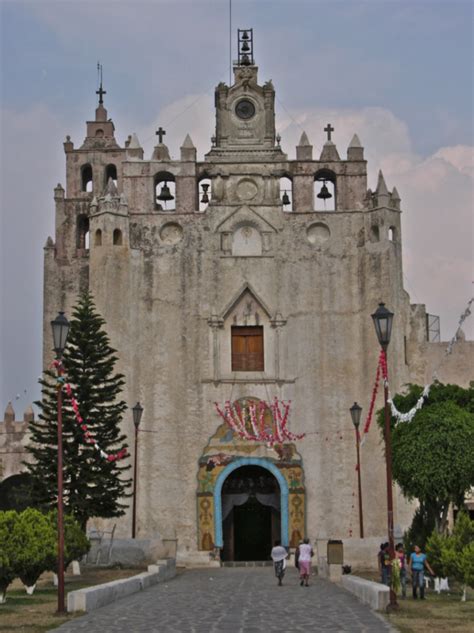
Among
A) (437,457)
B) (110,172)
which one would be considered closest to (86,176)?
(110,172)

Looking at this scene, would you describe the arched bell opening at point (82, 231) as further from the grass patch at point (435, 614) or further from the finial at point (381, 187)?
the grass patch at point (435, 614)

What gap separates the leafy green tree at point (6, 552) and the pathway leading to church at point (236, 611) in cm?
212

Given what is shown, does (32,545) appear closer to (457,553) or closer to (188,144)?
(457,553)

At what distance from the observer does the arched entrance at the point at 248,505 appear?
37.7 m

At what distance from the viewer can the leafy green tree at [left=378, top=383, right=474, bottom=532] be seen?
2623 cm

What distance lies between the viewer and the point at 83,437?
1239 inches

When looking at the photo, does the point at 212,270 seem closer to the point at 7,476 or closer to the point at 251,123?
the point at 251,123

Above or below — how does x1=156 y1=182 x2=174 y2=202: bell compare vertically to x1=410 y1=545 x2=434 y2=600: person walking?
above

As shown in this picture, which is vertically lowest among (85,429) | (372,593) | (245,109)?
(372,593)

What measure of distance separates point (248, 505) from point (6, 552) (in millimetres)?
20341

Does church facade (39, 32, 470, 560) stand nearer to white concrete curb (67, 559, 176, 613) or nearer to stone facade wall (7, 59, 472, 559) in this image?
stone facade wall (7, 59, 472, 559)

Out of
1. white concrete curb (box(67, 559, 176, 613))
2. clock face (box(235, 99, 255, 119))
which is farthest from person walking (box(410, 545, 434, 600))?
clock face (box(235, 99, 255, 119))

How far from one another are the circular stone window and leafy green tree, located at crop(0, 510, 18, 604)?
20753 millimetres

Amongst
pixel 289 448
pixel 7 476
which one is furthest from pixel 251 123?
pixel 7 476
